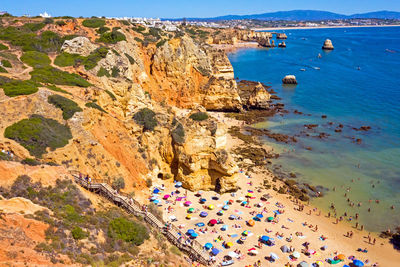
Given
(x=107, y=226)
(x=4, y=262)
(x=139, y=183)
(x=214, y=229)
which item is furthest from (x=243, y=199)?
(x=4, y=262)

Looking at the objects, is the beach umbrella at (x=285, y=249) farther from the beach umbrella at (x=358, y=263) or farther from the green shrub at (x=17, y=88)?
the green shrub at (x=17, y=88)

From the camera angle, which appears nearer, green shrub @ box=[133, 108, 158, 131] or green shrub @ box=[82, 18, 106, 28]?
green shrub @ box=[133, 108, 158, 131]

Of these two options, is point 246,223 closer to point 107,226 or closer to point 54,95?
point 107,226

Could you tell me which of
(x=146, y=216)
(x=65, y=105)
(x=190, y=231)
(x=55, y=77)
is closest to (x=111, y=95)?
(x=55, y=77)

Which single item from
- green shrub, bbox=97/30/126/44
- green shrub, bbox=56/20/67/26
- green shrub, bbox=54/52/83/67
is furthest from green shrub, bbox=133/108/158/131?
green shrub, bbox=56/20/67/26

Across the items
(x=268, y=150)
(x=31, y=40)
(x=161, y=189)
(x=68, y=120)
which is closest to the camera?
(x=68, y=120)

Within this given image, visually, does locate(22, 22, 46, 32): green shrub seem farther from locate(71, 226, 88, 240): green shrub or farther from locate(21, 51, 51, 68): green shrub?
locate(71, 226, 88, 240): green shrub
